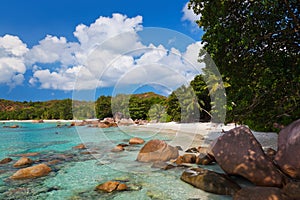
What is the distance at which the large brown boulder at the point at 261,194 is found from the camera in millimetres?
3956

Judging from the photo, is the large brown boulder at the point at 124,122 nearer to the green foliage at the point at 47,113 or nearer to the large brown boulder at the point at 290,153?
the green foliage at the point at 47,113

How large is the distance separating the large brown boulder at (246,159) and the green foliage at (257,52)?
151 centimetres

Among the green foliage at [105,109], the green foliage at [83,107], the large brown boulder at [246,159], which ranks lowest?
the large brown boulder at [246,159]

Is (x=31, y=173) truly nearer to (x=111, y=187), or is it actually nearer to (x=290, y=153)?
(x=111, y=187)

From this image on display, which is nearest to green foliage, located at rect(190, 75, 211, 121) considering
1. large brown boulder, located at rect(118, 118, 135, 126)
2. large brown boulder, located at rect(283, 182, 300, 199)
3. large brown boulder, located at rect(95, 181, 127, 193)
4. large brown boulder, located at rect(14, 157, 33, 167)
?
large brown boulder, located at rect(118, 118, 135, 126)

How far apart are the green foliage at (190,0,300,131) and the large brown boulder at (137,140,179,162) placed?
291cm

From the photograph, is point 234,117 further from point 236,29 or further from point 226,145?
point 236,29

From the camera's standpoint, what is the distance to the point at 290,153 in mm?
4980

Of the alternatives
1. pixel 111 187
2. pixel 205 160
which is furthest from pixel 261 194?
pixel 205 160

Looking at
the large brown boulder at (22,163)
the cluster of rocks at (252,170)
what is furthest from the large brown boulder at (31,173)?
the cluster of rocks at (252,170)

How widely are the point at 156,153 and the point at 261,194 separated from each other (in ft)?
15.9

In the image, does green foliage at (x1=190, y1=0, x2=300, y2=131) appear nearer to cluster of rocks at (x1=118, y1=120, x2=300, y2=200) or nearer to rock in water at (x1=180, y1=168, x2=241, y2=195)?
cluster of rocks at (x1=118, y1=120, x2=300, y2=200)

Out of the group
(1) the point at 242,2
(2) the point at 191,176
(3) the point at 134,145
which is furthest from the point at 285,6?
(3) the point at 134,145

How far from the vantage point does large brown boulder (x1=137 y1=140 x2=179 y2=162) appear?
8508 millimetres
